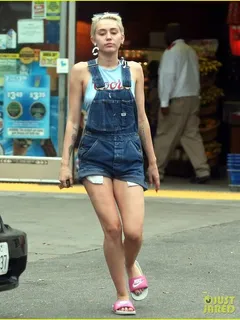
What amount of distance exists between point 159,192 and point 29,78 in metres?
2.16

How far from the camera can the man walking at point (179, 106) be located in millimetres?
12305

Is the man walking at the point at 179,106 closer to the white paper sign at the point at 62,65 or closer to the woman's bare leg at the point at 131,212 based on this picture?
the white paper sign at the point at 62,65

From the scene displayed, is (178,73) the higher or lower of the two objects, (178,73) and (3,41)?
the lower

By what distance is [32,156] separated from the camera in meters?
12.0

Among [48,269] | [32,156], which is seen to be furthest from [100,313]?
[32,156]

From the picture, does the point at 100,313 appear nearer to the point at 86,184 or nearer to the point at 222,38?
the point at 86,184

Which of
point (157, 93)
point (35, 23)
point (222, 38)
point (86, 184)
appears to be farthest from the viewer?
point (222, 38)

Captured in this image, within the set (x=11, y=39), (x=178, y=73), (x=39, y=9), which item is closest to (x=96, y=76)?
(x=39, y=9)

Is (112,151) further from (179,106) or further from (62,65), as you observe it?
(179,106)

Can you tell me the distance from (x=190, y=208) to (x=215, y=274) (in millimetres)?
3183

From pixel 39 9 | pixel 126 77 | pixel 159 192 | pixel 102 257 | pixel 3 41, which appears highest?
pixel 126 77

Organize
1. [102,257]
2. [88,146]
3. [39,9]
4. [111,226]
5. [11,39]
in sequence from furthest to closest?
[11,39]
[39,9]
[102,257]
[88,146]
[111,226]

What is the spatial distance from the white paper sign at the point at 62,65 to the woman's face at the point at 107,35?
5707 millimetres

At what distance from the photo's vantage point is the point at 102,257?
792cm
